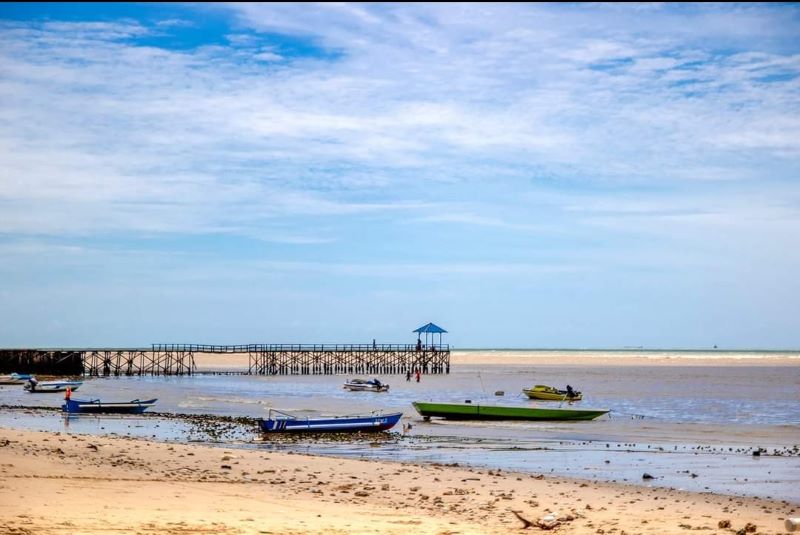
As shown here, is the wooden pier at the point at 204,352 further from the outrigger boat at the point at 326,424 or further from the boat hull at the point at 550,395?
the outrigger boat at the point at 326,424

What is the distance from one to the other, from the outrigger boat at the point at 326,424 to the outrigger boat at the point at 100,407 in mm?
10873

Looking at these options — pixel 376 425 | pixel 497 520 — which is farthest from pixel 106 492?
pixel 376 425

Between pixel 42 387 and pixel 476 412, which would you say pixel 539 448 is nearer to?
pixel 476 412

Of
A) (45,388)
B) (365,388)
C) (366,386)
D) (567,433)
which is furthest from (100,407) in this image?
(366,386)

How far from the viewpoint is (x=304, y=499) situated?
16.4 metres

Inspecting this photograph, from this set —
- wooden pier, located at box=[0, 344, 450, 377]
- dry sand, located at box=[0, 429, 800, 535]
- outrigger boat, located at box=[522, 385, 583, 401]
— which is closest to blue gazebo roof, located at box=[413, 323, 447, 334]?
wooden pier, located at box=[0, 344, 450, 377]

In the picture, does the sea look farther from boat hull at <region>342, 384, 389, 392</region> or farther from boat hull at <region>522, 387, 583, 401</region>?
boat hull at <region>342, 384, 389, 392</region>

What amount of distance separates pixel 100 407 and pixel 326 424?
12.8 meters

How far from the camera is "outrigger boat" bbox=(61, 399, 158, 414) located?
38.1 meters

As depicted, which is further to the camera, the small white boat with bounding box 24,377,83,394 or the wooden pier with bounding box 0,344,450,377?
the wooden pier with bounding box 0,344,450,377

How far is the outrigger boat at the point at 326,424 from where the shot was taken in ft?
100

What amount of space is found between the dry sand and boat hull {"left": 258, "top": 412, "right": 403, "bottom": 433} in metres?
7.96

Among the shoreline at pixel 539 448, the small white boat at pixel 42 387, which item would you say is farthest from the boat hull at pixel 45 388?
the shoreline at pixel 539 448

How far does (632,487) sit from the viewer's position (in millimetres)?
19484
